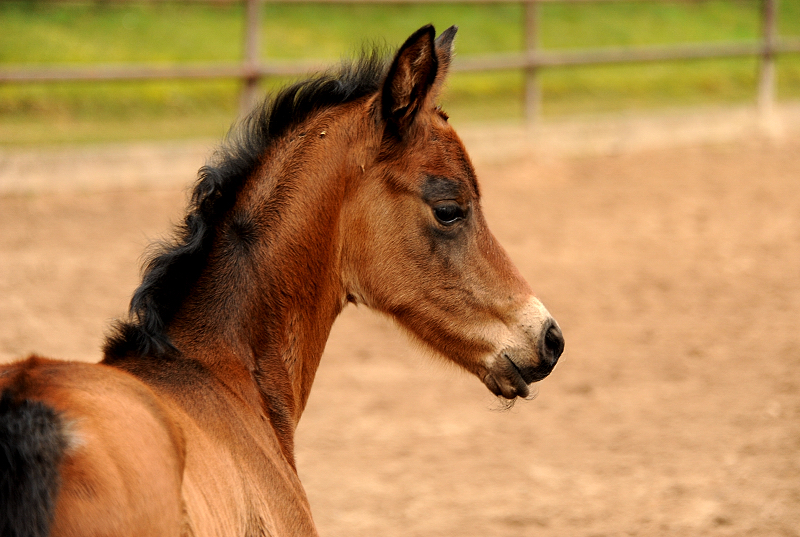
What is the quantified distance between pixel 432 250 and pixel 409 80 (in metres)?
0.51

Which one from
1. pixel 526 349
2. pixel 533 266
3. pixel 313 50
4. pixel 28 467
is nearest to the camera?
pixel 28 467

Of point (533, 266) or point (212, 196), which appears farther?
point (533, 266)

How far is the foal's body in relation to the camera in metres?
2.22

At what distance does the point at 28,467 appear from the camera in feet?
4.83

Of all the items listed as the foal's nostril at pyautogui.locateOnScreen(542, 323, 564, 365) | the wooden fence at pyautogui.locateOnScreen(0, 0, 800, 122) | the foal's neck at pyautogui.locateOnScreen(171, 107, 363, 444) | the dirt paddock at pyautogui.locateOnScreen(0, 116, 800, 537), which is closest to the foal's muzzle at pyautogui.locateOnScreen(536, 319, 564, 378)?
the foal's nostril at pyautogui.locateOnScreen(542, 323, 564, 365)

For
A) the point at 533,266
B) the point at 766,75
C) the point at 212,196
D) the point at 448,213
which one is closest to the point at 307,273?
the point at 212,196

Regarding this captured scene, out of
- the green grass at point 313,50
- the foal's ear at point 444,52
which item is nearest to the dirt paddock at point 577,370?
the foal's ear at point 444,52

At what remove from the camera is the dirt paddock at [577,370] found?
155 inches

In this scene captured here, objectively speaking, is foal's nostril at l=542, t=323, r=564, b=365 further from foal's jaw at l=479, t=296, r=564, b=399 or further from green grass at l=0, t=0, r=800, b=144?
green grass at l=0, t=0, r=800, b=144

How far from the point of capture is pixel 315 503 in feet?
13.0

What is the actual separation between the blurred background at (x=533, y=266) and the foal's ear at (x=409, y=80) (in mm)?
795

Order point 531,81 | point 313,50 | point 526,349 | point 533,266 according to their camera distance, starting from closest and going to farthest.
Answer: point 526,349
point 533,266
point 531,81
point 313,50

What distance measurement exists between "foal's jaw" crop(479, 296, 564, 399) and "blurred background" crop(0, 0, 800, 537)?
27 cm

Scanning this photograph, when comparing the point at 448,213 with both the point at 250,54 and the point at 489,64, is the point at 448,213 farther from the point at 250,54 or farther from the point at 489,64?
the point at 489,64
